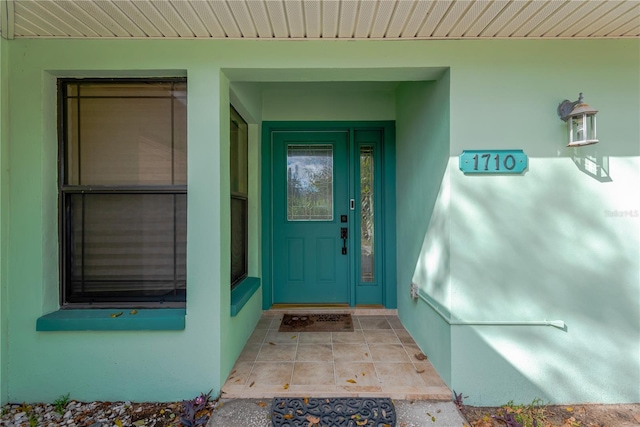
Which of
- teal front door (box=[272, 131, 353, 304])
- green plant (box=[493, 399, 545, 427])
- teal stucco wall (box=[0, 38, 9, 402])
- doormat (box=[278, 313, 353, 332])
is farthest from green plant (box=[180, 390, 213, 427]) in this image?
green plant (box=[493, 399, 545, 427])

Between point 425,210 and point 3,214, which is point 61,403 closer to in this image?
point 3,214

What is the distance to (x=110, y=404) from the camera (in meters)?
1.98

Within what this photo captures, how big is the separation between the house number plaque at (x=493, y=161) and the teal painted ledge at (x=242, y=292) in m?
1.88

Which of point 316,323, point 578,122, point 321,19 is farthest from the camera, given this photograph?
point 316,323

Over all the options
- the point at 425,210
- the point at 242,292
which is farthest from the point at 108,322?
the point at 425,210

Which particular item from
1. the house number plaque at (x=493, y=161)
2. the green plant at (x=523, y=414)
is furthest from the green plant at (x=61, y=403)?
A: the house number plaque at (x=493, y=161)

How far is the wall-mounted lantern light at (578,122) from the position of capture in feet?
5.95

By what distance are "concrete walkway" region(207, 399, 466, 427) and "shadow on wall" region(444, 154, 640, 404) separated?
0.72 ft

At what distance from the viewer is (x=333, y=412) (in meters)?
1.81

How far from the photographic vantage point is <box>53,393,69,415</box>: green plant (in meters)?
1.91

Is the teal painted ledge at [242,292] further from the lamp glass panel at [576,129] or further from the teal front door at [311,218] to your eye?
the lamp glass panel at [576,129]

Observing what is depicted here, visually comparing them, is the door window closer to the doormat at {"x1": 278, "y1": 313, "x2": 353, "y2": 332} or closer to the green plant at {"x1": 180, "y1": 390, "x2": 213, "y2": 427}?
the doormat at {"x1": 278, "y1": 313, "x2": 353, "y2": 332}

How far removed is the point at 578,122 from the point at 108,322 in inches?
130

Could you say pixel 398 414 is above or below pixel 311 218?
below
